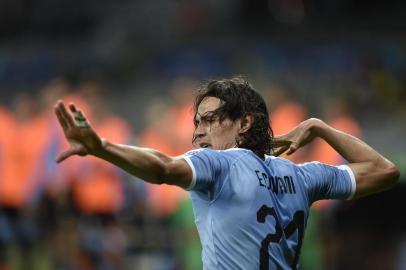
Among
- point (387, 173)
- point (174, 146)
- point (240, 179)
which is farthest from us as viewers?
point (174, 146)

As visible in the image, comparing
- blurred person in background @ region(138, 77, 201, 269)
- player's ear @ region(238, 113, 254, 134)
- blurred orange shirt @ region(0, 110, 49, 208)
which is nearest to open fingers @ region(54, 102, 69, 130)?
player's ear @ region(238, 113, 254, 134)

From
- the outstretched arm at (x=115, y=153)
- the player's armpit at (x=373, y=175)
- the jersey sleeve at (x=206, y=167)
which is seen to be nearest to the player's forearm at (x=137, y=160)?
the outstretched arm at (x=115, y=153)

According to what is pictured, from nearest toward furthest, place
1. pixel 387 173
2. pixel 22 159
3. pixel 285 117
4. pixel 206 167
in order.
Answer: pixel 206 167 < pixel 387 173 < pixel 22 159 < pixel 285 117

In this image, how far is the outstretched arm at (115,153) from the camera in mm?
4074

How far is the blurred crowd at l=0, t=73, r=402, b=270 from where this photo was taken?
12.5 metres

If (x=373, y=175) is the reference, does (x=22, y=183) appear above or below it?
above

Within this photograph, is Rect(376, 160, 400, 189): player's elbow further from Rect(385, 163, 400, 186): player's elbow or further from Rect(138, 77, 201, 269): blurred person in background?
Rect(138, 77, 201, 269): blurred person in background

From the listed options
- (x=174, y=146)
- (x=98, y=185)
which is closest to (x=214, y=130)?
(x=98, y=185)

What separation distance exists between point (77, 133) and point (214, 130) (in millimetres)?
861

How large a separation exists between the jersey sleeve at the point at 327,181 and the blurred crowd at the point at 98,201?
23.4 ft

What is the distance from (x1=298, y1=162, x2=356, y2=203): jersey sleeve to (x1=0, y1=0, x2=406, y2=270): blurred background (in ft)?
23.0

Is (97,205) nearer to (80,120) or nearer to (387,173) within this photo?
(387,173)

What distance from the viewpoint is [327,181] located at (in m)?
5.02

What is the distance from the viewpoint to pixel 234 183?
4.54 metres
